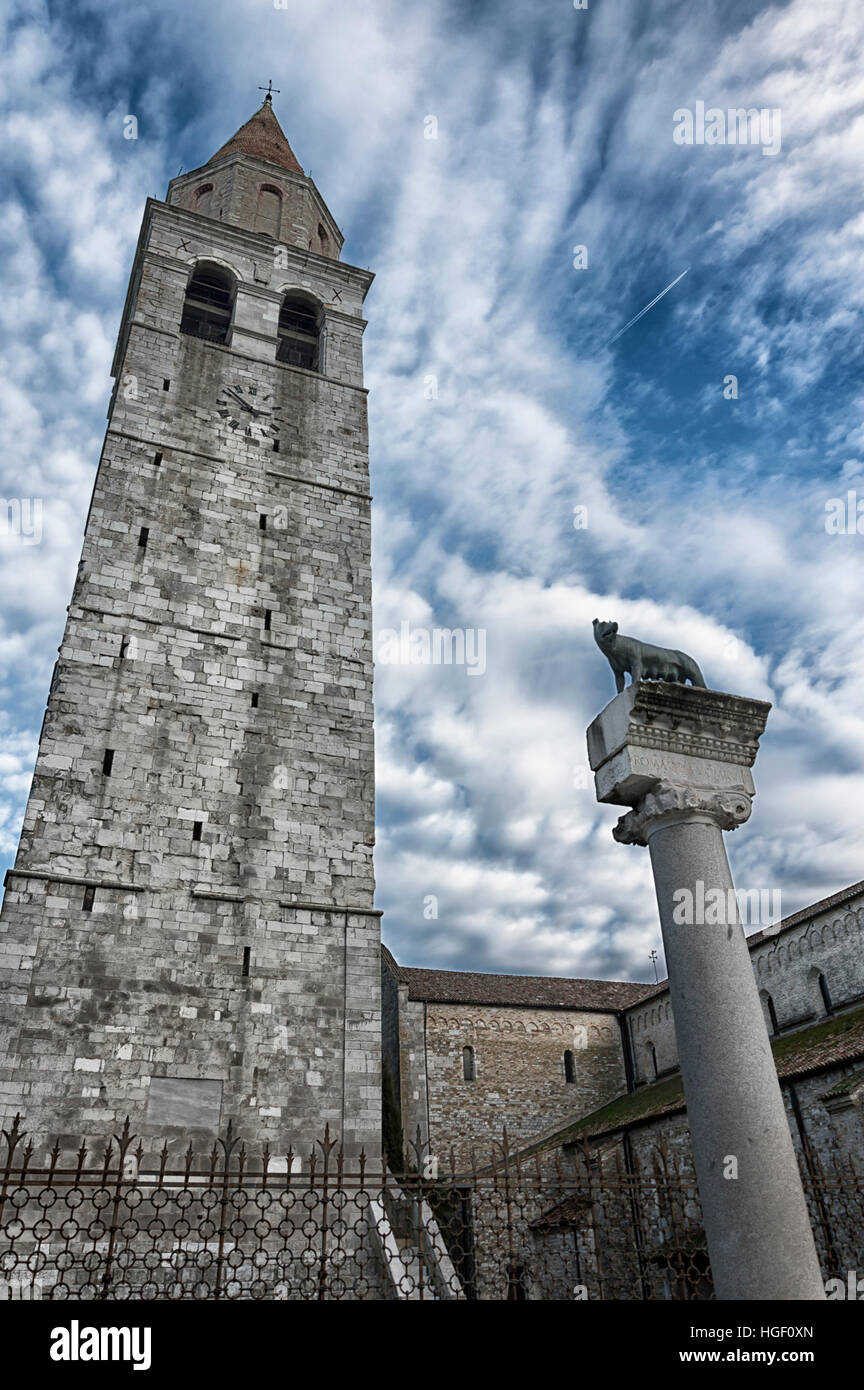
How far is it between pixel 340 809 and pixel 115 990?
4.17 m

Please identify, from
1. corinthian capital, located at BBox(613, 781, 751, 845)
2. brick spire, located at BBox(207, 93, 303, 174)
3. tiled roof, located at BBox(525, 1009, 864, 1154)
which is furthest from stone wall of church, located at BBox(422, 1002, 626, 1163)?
brick spire, located at BBox(207, 93, 303, 174)

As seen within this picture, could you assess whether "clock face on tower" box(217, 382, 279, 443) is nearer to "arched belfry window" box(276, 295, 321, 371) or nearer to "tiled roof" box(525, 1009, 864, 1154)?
"arched belfry window" box(276, 295, 321, 371)

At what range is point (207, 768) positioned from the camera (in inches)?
521

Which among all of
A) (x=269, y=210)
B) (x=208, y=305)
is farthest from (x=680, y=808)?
(x=269, y=210)

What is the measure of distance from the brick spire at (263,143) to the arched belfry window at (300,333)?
441 cm

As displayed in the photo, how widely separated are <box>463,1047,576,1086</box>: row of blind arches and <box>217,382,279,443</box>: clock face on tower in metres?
18.5

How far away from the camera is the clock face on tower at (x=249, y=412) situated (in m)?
16.8

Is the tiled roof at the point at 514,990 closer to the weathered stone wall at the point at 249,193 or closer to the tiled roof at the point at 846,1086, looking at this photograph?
the tiled roof at the point at 846,1086

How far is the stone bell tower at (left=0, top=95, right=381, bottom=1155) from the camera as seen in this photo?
36.4 feet

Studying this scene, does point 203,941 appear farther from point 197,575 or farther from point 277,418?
point 277,418

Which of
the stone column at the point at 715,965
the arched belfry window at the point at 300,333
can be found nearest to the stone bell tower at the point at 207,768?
the arched belfry window at the point at 300,333

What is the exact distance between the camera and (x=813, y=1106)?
14594 mm

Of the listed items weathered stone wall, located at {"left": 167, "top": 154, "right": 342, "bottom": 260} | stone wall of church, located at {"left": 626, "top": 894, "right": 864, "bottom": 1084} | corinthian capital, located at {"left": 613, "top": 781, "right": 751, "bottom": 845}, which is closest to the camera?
corinthian capital, located at {"left": 613, "top": 781, "right": 751, "bottom": 845}

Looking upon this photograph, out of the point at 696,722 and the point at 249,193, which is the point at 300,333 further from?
the point at 696,722
